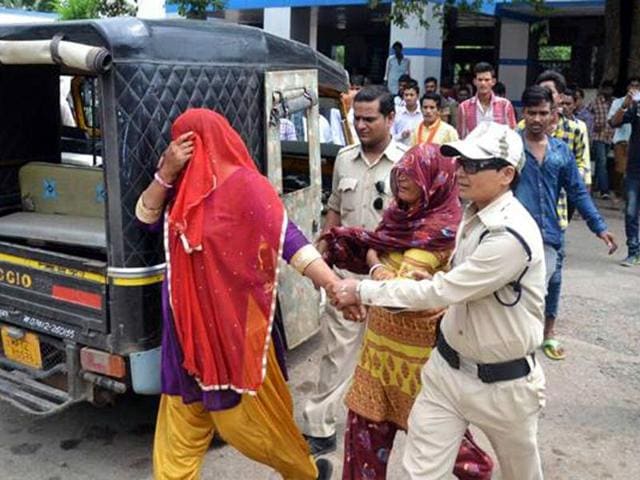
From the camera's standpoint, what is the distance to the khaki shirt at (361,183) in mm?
3656

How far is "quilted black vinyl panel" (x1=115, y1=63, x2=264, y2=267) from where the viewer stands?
3115mm

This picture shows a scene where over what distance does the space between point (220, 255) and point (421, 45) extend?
14099 mm

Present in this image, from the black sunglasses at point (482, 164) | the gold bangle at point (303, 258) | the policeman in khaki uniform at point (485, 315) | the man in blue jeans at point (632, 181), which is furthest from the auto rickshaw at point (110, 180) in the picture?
the man in blue jeans at point (632, 181)

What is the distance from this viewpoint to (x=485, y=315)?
2.43 m

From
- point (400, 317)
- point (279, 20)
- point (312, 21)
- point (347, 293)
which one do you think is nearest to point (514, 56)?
point (312, 21)

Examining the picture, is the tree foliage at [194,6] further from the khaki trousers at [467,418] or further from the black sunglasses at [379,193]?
the khaki trousers at [467,418]

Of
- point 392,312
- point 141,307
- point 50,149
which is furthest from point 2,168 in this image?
point 392,312

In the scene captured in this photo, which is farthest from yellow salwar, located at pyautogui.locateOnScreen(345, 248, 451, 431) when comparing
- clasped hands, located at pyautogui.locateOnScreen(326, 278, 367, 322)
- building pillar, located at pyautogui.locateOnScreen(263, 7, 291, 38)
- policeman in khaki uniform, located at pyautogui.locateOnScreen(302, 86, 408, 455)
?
building pillar, located at pyautogui.locateOnScreen(263, 7, 291, 38)

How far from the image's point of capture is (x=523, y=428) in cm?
248

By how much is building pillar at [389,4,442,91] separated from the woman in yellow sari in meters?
13.5

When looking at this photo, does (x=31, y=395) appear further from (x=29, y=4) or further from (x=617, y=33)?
(x=29, y=4)

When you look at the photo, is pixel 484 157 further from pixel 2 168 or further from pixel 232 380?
pixel 2 168

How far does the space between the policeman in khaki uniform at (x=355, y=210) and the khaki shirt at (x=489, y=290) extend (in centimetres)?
113

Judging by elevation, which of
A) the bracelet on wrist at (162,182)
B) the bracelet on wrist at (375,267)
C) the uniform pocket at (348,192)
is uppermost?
the bracelet on wrist at (162,182)
